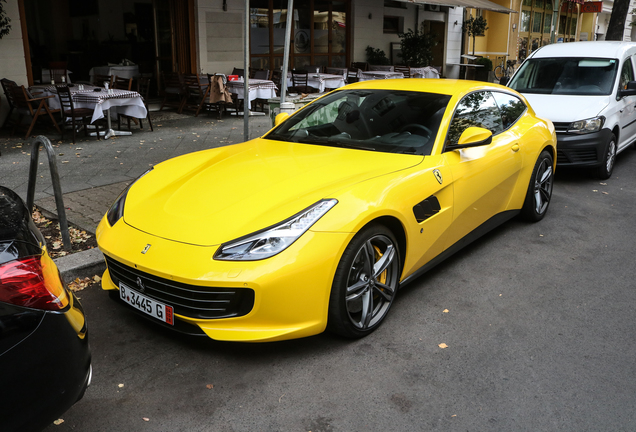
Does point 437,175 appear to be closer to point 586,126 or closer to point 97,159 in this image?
point 586,126

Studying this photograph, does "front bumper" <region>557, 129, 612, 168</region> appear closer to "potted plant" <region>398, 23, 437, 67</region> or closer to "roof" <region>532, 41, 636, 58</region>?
"roof" <region>532, 41, 636, 58</region>

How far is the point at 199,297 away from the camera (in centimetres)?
283

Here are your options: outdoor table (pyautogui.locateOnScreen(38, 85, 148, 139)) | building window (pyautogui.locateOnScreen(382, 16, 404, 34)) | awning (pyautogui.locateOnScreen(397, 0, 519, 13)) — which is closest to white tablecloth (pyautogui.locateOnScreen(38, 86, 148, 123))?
outdoor table (pyautogui.locateOnScreen(38, 85, 148, 139))

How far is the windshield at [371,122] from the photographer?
13.1ft

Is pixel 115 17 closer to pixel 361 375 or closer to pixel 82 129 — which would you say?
pixel 82 129

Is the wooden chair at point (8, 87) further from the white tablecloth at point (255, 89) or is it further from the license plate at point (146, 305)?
the license plate at point (146, 305)

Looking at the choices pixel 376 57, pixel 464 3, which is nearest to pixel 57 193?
pixel 376 57

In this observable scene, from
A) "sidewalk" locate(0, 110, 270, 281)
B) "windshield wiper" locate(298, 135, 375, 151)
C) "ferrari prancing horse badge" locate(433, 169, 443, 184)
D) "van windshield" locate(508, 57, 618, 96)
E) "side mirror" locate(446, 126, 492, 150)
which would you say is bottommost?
"sidewalk" locate(0, 110, 270, 281)

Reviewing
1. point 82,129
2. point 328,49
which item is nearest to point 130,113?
point 82,129

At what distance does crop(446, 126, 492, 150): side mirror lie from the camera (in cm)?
390

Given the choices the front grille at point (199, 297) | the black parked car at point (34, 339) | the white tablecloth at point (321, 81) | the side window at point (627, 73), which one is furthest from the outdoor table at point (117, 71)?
the black parked car at point (34, 339)

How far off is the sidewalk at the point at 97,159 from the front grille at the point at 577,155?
517cm

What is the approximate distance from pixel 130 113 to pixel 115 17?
11.0 m

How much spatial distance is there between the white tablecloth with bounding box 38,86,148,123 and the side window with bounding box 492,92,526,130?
6551mm
